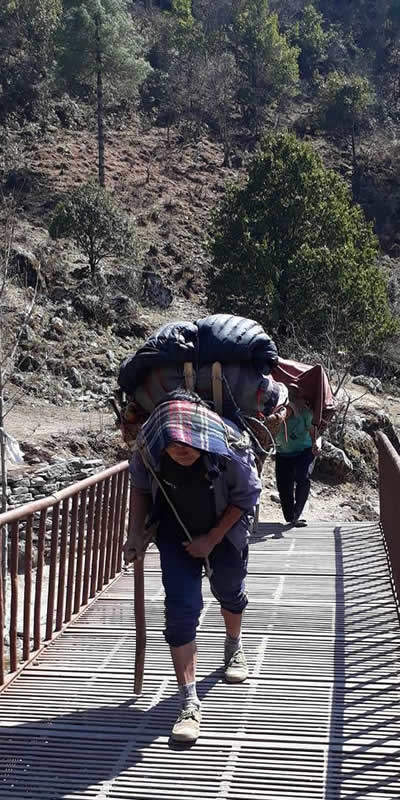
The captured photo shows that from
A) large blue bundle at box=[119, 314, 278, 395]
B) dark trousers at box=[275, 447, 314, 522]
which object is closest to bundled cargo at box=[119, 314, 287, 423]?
large blue bundle at box=[119, 314, 278, 395]

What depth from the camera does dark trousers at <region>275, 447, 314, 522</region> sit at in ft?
24.6

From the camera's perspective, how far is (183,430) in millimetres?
3174

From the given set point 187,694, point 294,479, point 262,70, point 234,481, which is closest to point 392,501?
point 294,479

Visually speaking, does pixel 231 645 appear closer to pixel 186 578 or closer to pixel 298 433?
pixel 186 578

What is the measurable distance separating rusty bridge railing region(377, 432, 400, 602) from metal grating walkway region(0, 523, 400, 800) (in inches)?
10.3

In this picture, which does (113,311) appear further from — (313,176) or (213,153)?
(213,153)

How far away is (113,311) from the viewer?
74.1ft

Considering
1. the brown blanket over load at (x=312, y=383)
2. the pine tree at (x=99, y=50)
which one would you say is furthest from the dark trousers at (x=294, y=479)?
the pine tree at (x=99, y=50)

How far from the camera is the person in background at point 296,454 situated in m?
7.20

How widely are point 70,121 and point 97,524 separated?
127ft

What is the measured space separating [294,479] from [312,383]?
46.3 inches

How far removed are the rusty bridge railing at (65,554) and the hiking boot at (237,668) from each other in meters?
0.99

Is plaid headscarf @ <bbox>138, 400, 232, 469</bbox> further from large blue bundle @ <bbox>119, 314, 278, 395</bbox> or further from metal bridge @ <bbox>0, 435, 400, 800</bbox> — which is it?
metal bridge @ <bbox>0, 435, 400, 800</bbox>

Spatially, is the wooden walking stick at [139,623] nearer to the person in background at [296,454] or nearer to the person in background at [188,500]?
the person in background at [188,500]
